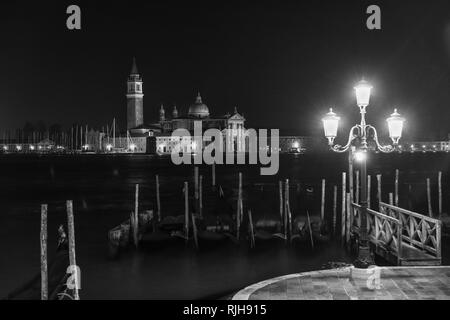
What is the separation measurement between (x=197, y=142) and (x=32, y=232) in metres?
87.5

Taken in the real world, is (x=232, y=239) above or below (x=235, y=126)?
below

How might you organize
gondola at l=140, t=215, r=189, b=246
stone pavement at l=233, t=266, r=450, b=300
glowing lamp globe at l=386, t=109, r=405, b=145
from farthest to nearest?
gondola at l=140, t=215, r=189, b=246, glowing lamp globe at l=386, t=109, r=405, b=145, stone pavement at l=233, t=266, r=450, b=300

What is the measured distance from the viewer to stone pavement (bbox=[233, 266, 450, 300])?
7387 millimetres

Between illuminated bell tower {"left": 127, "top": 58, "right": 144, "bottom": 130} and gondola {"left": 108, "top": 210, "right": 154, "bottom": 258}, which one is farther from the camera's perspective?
illuminated bell tower {"left": 127, "top": 58, "right": 144, "bottom": 130}

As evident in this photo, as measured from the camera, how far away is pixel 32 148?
148 m

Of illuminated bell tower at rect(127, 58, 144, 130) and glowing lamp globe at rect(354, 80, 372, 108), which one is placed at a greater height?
illuminated bell tower at rect(127, 58, 144, 130)

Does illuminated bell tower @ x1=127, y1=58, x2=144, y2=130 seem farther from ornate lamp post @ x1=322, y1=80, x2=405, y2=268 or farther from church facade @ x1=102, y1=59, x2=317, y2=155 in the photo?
ornate lamp post @ x1=322, y1=80, x2=405, y2=268

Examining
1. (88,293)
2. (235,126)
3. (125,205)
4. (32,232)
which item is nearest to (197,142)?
(235,126)

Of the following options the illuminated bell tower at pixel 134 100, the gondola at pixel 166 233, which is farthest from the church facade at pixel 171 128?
the gondola at pixel 166 233

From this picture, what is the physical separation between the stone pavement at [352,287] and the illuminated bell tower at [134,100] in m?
103

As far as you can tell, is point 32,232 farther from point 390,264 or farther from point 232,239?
point 390,264

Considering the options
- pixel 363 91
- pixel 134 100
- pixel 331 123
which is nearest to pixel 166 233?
pixel 331 123

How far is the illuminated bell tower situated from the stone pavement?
4070 inches

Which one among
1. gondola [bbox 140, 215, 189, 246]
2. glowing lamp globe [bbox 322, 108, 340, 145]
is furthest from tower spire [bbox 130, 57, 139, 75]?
glowing lamp globe [bbox 322, 108, 340, 145]
